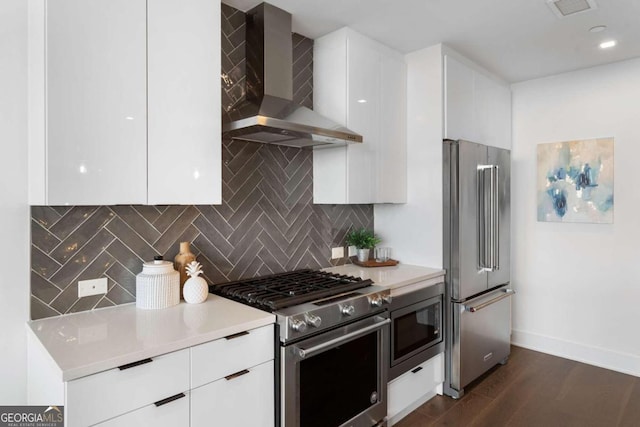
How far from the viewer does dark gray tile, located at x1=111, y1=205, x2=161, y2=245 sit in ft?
6.78

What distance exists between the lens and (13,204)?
1742 mm

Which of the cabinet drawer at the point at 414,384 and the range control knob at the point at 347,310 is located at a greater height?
the range control knob at the point at 347,310

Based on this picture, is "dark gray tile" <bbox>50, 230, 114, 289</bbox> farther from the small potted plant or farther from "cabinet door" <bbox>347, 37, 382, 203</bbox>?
the small potted plant

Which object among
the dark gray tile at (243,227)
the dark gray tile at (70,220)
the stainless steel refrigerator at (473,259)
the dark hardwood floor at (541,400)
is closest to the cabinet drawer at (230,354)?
the dark gray tile at (243,227)

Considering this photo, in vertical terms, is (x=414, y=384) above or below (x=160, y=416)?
below

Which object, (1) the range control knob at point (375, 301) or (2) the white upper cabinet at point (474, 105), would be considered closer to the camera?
(1) the range control knob at point (375, 301)

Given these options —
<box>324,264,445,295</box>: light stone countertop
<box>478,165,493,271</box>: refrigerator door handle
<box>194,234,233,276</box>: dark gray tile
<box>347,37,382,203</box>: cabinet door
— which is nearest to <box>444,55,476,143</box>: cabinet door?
<box>478,165,493,271</box>: refrigerator door handle

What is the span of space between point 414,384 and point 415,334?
0.37 metres

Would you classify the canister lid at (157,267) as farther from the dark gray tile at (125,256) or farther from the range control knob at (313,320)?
the range control knob at (313,320)

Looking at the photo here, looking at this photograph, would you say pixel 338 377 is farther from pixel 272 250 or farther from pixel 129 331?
pixel 129 331

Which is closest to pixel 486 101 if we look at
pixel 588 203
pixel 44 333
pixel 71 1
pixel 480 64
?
pixel 480 64

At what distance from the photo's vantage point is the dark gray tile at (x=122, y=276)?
203 centimetres

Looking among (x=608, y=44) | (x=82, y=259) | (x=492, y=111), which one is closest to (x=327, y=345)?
(x=82, y=259)

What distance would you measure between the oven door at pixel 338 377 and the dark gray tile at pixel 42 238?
1.21 m
